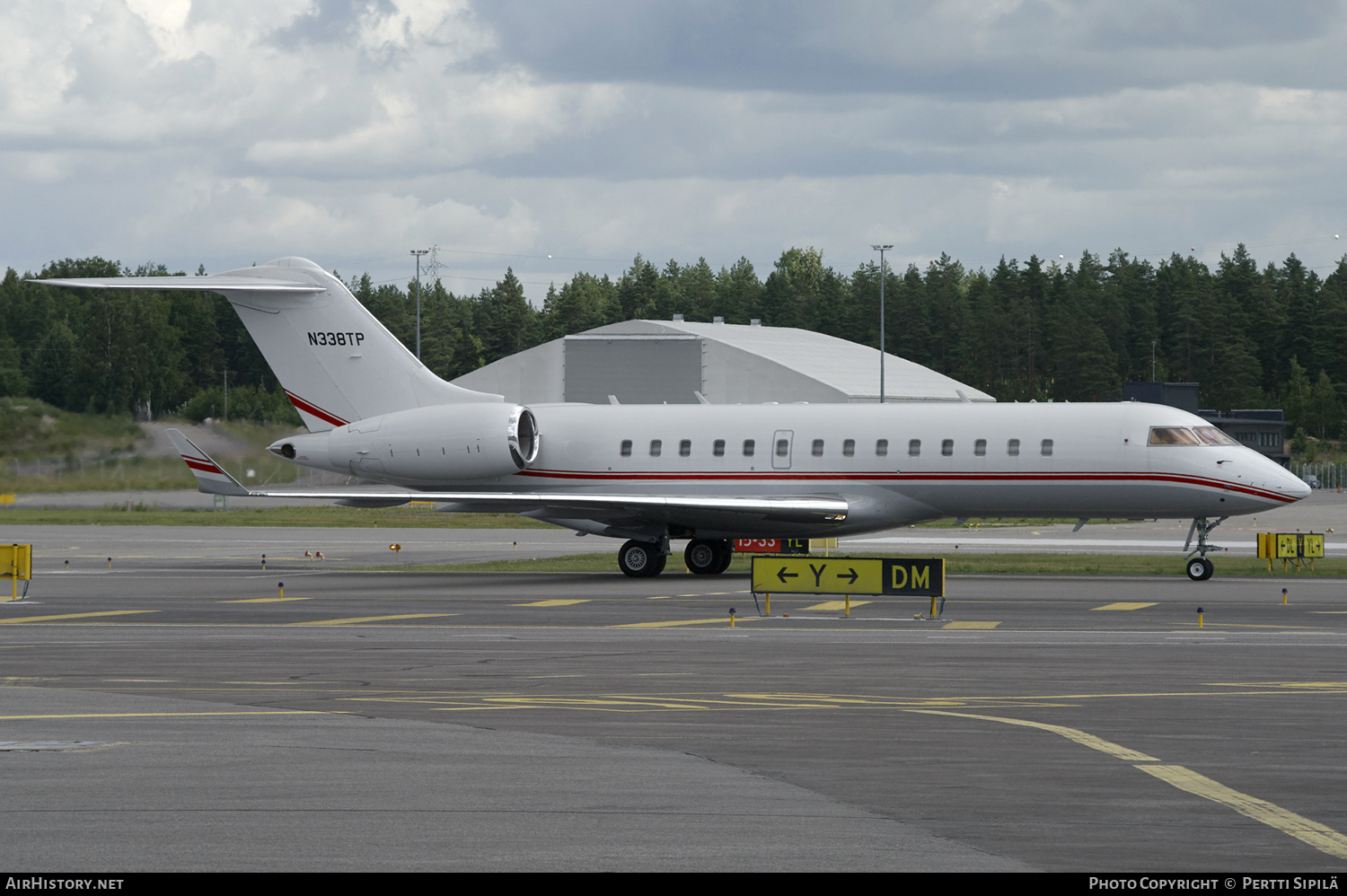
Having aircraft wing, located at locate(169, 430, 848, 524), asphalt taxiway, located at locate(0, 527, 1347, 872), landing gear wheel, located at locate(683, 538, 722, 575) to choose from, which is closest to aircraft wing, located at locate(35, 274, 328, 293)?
aircraft wing, located at locate(169, 430, 848, 524)

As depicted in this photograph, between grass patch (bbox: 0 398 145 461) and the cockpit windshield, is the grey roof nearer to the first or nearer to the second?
grass patch (bbox: 0 398 145 461)

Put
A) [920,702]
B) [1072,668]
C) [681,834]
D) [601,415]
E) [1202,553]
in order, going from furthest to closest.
Result: [601,415]
[1202,553]
[1072,668]
[920,702]
[681,834]

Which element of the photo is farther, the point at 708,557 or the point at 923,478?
the point at 708,557

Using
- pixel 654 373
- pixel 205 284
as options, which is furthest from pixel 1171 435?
pixel 654 373

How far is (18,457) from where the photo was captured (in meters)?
52.0

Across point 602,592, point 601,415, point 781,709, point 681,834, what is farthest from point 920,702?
point 601,415

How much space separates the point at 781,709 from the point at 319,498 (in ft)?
66.2

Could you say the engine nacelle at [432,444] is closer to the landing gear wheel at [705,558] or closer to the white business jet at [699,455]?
the white business jet at [699,455]

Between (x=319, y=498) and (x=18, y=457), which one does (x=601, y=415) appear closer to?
(x=319, y=498)

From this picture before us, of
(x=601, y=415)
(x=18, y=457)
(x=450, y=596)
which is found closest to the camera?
(x=450, y=596)

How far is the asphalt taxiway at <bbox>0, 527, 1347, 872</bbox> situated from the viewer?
962 centimetres

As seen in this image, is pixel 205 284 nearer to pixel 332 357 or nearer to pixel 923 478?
pixel 332 357

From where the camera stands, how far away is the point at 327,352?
130ft

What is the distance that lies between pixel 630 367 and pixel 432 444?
178 feet
